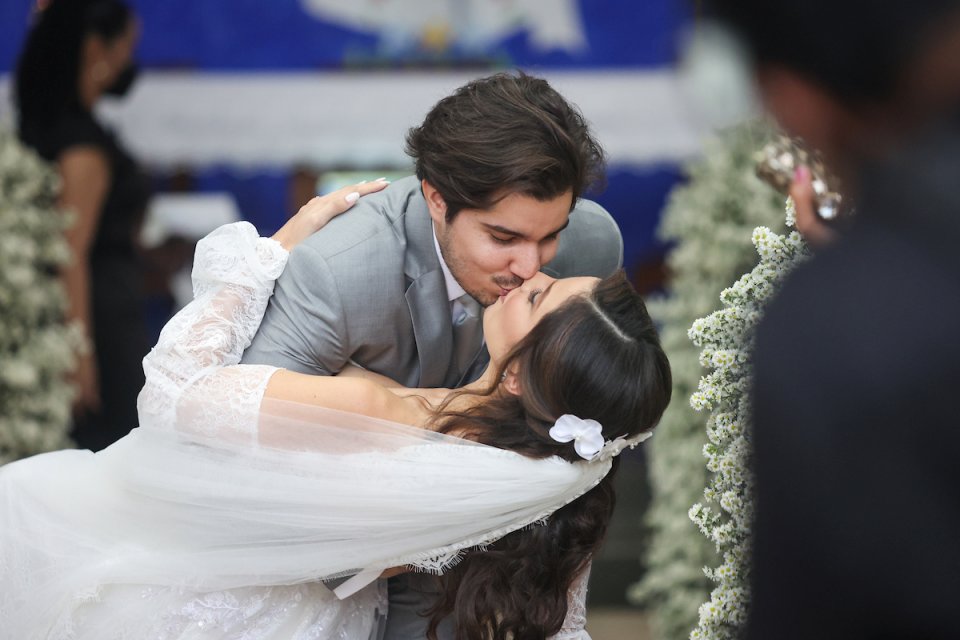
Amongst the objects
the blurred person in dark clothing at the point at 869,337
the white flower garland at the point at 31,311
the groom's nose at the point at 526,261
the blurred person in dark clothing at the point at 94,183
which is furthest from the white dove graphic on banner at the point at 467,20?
the blurred person in dark clothing at the point at 869,337

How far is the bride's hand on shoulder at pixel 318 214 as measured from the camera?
2.64m

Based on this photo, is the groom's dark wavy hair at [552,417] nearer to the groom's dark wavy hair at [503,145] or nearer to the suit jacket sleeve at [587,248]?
the groom's dark wavy hair at [503,145]

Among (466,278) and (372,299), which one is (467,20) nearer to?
(466,278)

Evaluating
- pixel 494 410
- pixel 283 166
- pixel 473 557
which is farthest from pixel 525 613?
pixel 283 166

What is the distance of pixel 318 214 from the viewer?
2.67 meters

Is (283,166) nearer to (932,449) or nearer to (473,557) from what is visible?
(473,557)

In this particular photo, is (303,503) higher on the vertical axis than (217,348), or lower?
lower

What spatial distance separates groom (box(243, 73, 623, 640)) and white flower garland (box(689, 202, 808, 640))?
44cm

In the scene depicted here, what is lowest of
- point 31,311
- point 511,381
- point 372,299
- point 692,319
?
point 692,319

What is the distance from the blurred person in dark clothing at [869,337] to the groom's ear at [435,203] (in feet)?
5.26

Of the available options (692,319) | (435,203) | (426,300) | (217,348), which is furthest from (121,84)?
(217,348)

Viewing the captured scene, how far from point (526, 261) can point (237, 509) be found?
77cm

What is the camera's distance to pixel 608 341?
2.29 metres

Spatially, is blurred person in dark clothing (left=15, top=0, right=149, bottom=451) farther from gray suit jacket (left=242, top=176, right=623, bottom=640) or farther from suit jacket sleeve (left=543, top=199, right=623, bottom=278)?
suit jacket sleeve (left=543, top=199, right=623, bottom=278)
